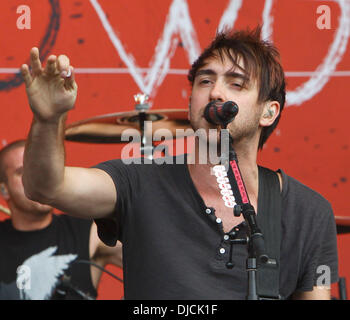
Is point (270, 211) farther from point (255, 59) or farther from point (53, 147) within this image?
point (53, 147)

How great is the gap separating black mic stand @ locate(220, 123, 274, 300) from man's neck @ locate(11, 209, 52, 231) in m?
1.83

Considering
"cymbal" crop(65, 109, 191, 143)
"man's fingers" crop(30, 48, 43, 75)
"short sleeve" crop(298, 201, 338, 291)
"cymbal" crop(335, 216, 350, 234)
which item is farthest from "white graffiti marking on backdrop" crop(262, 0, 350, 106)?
"man's fingers" crop(30, 48, 43, 75)

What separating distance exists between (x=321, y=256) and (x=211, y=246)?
0.44 m

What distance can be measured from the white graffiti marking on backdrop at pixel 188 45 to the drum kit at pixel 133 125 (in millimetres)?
367

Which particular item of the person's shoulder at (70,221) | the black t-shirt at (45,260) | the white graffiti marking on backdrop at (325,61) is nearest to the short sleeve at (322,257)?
the black t-shirt at (45,260)

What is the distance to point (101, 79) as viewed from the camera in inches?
127

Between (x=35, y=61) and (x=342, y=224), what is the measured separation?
5.48 ft

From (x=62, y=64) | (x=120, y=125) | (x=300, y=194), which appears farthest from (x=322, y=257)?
(x=120, y=125)

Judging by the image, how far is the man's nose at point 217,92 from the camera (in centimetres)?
191

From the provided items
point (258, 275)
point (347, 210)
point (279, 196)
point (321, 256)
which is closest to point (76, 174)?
point (258, 275)

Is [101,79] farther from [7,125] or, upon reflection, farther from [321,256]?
[321,256]

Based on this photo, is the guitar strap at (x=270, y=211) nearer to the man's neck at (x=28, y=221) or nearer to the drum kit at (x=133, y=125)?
the drum kit at (x=133, y=125)

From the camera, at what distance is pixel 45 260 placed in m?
3.04

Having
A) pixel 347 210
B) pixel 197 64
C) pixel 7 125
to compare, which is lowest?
pixel 347 210
